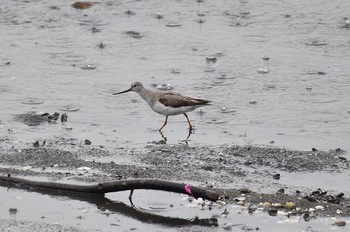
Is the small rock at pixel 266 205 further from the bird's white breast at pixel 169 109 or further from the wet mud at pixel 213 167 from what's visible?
the bird's white breast at pixel 169 109

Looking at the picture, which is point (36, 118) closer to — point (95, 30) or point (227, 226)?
point (227, 226)

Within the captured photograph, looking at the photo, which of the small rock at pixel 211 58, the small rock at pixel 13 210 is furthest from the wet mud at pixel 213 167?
the small rock at pixel 211 58

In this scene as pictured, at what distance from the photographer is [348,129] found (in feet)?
37.1

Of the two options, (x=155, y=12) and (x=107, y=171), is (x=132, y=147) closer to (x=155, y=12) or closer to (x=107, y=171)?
(x=107, y=171)

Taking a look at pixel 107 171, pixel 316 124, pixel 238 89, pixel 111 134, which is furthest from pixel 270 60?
pixel 107 171

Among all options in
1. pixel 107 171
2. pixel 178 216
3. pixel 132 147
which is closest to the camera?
pixel 178 216

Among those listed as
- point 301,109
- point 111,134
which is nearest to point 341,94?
point 301,109

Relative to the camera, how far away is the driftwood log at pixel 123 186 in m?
7.72

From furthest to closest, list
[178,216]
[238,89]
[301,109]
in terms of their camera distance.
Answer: [238,89], [301,109], [178,216]

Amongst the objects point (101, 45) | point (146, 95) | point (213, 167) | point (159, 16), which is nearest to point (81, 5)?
point (159, 16)

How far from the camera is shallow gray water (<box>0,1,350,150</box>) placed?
37.0 ft

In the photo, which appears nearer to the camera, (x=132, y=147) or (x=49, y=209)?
(x=49, y=209)

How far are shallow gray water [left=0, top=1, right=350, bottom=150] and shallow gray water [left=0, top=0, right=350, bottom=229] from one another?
0.02 m

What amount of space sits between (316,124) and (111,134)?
2.69 m
